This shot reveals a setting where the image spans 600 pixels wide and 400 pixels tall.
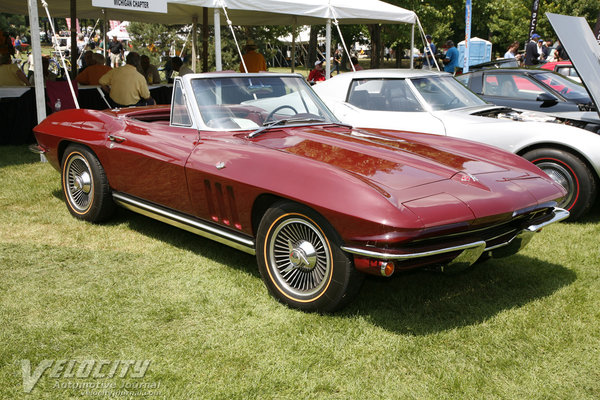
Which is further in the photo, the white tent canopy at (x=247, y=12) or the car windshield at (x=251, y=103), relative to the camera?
the white tent canopy at (x=247, y=12)

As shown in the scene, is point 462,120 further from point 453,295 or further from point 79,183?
point 79,183

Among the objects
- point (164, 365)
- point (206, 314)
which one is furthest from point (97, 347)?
point (206, 314)

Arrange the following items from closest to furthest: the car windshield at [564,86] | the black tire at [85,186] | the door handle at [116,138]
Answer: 1. the door handle at [116,138]
2. the black tire at [85,186]
3. the car windshield at [564,86]

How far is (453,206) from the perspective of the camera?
300cm

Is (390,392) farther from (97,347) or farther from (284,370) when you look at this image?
(97,347)

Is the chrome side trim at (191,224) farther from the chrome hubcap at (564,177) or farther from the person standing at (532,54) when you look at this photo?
the person standing at (532,54)

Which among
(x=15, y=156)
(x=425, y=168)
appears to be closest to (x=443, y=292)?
(x=425, y=168)

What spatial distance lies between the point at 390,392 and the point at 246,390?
67 centimetres

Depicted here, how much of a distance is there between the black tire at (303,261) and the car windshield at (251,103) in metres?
1.10

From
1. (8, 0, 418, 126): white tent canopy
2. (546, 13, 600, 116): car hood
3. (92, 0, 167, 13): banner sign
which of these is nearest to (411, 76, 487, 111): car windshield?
(546, 13, 600, 116): car hood

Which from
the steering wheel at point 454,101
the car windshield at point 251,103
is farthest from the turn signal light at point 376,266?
the steering wheel at point 454,101

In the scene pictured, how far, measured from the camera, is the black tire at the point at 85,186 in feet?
15.9

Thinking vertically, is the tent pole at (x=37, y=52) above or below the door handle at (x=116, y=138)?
above

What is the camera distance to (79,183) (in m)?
5.05
